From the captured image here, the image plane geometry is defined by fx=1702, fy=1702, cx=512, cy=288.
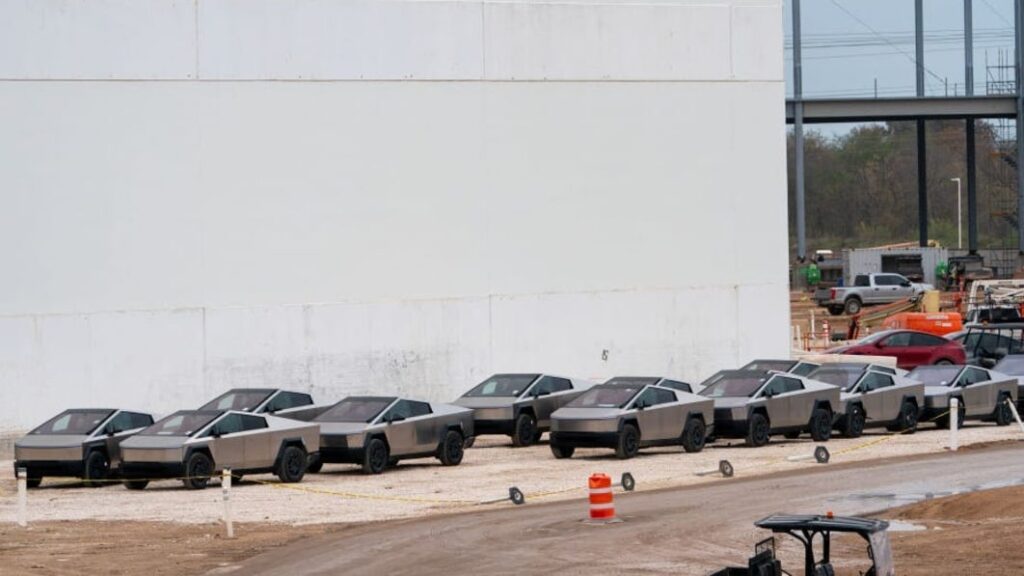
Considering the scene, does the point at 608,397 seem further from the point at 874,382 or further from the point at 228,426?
the point at 228,426

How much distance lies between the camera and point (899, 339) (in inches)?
2010

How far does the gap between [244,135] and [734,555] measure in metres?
24.4

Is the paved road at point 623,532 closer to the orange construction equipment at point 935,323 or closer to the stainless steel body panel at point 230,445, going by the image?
the stainless steel body panel at point 230,445

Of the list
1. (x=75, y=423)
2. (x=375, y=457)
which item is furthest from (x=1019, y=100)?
(x=75, y=423)

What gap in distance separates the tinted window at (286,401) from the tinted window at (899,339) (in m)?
21.8

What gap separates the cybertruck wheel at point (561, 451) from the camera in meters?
33.2

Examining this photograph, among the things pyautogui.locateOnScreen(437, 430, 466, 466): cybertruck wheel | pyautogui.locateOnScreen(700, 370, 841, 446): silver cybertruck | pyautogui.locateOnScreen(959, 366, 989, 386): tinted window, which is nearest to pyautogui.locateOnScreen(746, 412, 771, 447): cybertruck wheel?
pyautogui.locateOnScreen(700, 370, 841, 446): silver cybertruck

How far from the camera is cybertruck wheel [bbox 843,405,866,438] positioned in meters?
36.6

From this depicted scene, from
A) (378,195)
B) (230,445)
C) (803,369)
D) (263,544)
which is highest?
(378,195)

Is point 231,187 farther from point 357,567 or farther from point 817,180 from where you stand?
point 817,180

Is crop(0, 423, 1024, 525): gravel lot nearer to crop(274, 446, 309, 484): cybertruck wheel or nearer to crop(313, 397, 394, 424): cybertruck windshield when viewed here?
crop(274, 446, 309, 484): cybertruck wheel

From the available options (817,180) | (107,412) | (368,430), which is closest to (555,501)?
(368,430)

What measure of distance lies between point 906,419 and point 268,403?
46.3 ft

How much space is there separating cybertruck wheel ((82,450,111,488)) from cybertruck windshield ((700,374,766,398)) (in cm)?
1239
